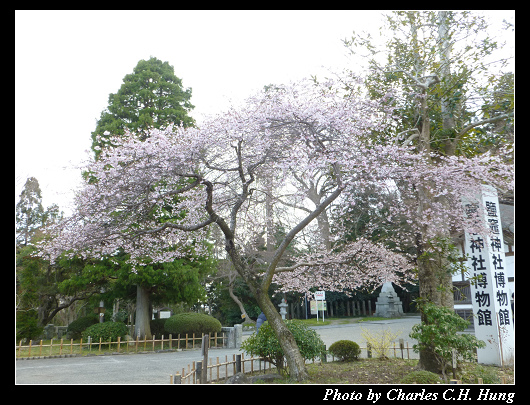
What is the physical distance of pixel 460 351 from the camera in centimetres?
534

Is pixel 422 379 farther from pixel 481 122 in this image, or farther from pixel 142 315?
pixel 142 315

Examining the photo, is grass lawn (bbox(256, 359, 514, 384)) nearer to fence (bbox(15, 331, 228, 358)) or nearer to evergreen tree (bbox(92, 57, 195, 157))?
fence (bbox(15, 331, 228, 358))

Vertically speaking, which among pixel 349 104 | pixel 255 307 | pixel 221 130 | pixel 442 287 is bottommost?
pixel 255 307

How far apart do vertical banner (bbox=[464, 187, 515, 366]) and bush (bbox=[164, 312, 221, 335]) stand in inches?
311

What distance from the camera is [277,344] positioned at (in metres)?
6.11

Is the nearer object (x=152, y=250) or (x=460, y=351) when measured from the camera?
(x=460, y=351)

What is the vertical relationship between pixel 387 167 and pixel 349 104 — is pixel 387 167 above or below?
below

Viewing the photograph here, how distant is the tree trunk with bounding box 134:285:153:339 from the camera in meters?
12.2

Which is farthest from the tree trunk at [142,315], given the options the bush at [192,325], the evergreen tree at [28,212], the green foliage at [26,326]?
the evergreen tree at [28,212]

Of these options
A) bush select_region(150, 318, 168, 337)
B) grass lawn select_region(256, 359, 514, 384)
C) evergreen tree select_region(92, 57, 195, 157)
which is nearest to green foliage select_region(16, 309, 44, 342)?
bush select_region(150, 318, 168, 337)

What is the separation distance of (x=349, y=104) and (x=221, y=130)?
2.07m

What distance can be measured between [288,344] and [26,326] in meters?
9.90
